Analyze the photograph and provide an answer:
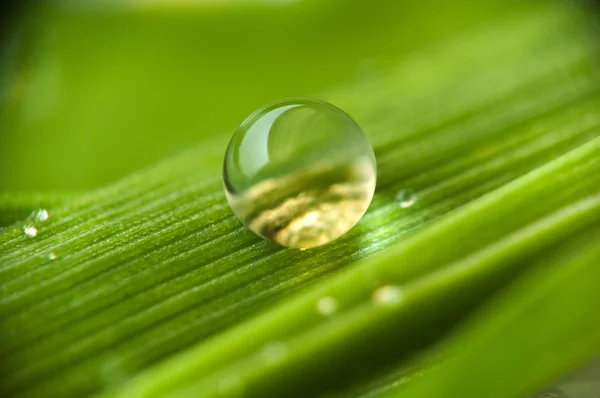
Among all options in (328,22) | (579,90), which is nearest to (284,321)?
(579,90)

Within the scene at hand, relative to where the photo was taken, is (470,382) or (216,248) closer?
(470,382)

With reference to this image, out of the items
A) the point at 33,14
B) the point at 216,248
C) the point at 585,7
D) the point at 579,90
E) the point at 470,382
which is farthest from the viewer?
the point at 33,14

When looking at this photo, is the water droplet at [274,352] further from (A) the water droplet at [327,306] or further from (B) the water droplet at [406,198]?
(B) the water droplet at [406,198]

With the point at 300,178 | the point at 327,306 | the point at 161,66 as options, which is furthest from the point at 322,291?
the point at 161,66

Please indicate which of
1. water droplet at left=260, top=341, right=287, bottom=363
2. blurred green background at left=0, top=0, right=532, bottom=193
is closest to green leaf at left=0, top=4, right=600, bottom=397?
water droplet at left=260, top=341, right=287, bottom=363

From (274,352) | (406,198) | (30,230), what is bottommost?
(274,352)

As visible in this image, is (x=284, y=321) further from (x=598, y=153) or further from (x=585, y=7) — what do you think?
(x=585, y=7)

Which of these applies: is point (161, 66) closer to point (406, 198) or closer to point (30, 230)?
point (30, 230)
